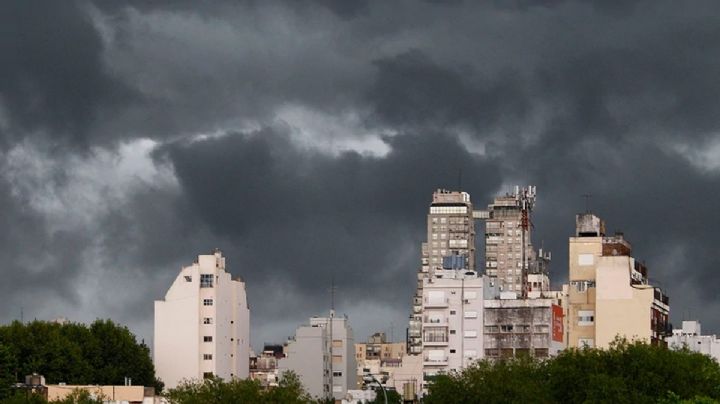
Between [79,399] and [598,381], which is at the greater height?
[598,381]

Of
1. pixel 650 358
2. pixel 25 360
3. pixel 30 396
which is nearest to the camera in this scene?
pixel 650 358

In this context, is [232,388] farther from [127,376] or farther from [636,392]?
[127,376]

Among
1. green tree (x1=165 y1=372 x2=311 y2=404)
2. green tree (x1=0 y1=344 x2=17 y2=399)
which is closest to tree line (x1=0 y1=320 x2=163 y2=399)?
green tree (x1=0 y1=344 x2=17 y2=399)

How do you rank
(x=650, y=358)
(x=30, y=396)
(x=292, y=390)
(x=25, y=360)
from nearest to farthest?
(x=292, y=390) < (x=650, y=358) < (x=30, y=396) < (x=25, y=360)

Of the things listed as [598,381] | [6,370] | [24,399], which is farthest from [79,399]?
[598,381]

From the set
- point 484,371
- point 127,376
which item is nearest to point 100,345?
point 127,376

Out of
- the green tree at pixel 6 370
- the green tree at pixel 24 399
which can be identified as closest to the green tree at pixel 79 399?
the green tree at pixel 24 399

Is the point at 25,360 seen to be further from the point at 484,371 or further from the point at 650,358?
the point at 650,358

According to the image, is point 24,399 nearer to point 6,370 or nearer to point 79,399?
point 79,399

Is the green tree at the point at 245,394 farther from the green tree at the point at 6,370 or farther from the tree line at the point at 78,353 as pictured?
the tree line at the point at 78,353

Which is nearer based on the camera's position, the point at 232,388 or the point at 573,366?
the point at 232,388

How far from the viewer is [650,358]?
13412 cm

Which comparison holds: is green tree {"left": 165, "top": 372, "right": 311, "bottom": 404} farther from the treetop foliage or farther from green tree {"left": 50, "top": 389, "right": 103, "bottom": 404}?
the treetop foliage

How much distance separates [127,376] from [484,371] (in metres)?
57.2
